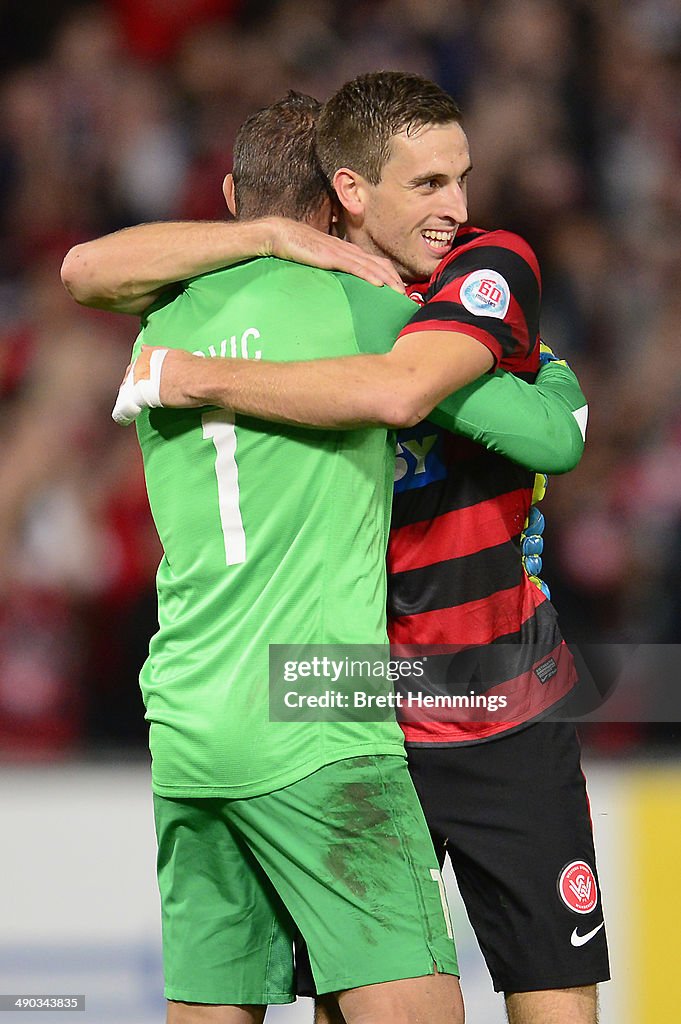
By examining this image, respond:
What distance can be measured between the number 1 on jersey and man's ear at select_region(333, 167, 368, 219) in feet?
1.58

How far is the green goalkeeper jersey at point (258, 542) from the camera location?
1645 mm

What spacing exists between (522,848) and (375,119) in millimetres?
1139

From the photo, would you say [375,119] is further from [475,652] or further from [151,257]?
[475,652]

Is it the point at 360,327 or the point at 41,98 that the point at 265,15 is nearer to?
the point at 41,98

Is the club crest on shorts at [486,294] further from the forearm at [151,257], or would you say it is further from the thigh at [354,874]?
the thigh at [354,874]

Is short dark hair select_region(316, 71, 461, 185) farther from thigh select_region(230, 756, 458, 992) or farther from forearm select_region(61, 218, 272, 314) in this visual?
thigh select_region(230, 756, 458, 992)

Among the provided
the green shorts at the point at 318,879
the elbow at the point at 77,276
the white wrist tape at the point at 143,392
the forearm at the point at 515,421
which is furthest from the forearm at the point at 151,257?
the green shorts at the point at 318,879

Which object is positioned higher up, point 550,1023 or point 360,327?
point 360,327

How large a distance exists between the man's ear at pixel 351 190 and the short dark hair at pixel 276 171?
0.02 m

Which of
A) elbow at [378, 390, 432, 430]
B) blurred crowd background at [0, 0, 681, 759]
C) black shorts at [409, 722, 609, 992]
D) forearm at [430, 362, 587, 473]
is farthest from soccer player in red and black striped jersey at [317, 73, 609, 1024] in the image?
blurred crowd background at [0, 0, 681, 759]

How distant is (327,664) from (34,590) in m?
2.38

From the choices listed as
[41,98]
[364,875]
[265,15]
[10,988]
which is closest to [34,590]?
[10,988]

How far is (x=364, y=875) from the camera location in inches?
62.9

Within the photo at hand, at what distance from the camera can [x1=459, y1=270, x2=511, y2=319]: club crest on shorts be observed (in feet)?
5.84
